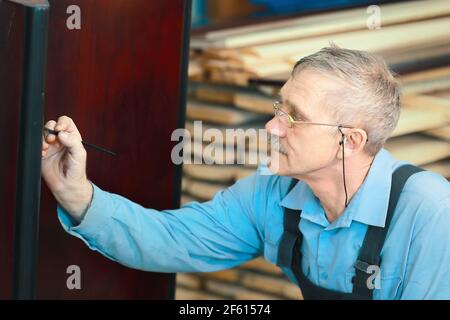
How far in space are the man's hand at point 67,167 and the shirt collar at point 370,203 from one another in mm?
508

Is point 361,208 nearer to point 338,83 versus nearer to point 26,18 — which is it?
point 338,83

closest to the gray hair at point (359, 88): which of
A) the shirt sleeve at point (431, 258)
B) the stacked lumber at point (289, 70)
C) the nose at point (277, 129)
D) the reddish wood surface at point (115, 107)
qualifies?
the nose at point (277, 129)

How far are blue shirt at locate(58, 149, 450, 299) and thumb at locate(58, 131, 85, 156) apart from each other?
156mm

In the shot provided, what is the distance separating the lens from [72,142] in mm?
1655

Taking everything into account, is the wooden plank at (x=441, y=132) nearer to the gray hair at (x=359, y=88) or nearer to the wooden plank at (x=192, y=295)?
the gray hair at (x=359, y=88)

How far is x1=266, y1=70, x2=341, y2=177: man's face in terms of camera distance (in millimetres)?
1769

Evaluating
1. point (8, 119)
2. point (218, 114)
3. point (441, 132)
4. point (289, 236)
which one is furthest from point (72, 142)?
point (441, 132)

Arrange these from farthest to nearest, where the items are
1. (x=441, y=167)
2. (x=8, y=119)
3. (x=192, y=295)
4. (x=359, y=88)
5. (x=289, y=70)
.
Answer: (x=192, y=295), (x=441, y=167), (x=289, y=70), (x=359, y=88), (x=8, y=119)

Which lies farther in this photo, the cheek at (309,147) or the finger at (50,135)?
the cheek at (309,147)

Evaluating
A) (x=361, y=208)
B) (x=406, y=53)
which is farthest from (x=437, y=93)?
(x=361, y=208)

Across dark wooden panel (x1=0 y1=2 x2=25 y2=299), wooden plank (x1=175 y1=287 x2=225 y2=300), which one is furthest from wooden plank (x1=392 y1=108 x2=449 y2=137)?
dark wooden panel (x1=0 y1=2 x2=25 y2=299)

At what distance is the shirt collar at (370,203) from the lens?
1.83m

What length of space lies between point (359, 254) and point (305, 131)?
297 mm

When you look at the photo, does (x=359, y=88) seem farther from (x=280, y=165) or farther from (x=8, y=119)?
(x=8, y=119)
